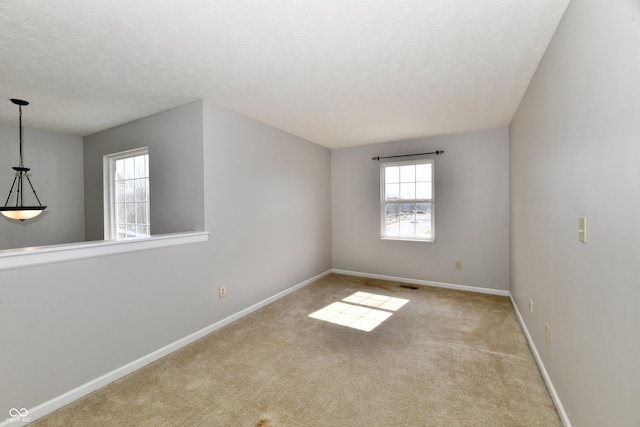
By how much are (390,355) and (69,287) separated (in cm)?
251

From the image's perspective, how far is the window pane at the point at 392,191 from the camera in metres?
4.59

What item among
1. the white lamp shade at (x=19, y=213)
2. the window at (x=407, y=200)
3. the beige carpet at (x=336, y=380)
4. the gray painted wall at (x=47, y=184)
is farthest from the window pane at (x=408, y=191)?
the gray painted wall at (x=47, y=184)

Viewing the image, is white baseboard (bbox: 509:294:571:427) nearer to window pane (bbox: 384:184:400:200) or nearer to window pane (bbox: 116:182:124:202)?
window pane (bbox: 384:184:400:200)

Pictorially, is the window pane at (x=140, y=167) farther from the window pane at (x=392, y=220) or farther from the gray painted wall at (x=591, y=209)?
the gray painted wall at (x=591, y=209)

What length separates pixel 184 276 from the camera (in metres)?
2.64

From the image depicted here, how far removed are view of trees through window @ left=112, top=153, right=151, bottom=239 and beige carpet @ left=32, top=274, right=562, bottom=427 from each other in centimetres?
184

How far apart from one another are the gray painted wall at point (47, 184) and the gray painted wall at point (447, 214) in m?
4.14

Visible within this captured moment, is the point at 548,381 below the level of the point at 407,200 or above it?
below

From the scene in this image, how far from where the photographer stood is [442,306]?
3463mm

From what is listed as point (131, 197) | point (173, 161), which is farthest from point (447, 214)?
point (131, 197)

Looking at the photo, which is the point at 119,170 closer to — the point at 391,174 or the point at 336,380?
the point at 336,380

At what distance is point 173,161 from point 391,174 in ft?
10.7

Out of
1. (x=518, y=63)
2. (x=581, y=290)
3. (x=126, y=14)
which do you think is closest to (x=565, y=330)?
(x=581, y=290)

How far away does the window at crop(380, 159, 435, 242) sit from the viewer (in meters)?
4.36
